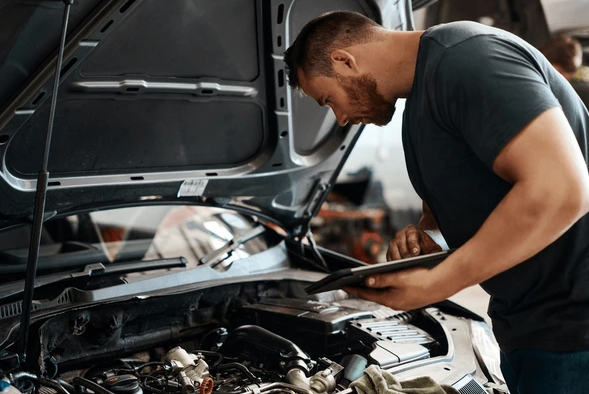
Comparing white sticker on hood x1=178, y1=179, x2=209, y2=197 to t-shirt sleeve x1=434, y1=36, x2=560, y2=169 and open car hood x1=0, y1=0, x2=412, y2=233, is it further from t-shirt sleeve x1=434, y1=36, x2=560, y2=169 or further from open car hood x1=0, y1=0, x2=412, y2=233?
t-shirt sleeve x1=434, y1=36, x2=560, y2=169

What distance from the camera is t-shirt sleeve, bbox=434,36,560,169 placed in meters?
1.13

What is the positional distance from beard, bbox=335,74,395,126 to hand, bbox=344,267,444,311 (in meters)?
0.44

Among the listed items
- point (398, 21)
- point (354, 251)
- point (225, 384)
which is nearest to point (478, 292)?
point (354, 251)

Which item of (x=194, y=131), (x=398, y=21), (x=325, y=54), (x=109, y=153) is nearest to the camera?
(x=325, y=54)

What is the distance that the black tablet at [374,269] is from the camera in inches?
49.0

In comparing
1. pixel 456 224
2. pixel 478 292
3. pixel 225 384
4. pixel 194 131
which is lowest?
pixel 478 292

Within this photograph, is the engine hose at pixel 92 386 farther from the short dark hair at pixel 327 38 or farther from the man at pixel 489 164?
the short dark hair at pixel 327 38

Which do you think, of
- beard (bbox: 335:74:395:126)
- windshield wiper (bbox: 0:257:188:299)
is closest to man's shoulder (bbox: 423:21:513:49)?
beard (bbox: 335:74:395:126)

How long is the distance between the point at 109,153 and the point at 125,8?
474mm

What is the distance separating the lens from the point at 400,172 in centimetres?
808

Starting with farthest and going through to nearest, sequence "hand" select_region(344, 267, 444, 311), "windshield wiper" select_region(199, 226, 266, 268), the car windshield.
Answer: "windshield wiper" select_region(199, 226, 266, 268) → the car windshield → "hand" select_region(344, 267, 444, 311)

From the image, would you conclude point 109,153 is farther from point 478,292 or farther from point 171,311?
point 478,292

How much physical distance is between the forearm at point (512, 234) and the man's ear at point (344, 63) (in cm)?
52

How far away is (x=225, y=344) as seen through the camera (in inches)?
83.0
